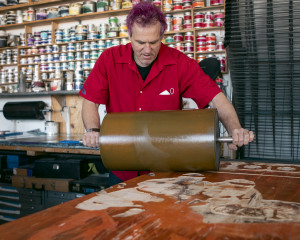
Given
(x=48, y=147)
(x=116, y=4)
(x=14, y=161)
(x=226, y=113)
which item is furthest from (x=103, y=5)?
(x=226, y=113)

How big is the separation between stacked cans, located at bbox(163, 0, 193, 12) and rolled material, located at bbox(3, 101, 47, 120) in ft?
5.99

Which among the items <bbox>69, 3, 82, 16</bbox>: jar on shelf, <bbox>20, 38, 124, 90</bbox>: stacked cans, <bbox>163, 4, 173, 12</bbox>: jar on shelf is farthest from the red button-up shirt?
<bbox>69, 3, 82, 16</bbox>: jar on shelf

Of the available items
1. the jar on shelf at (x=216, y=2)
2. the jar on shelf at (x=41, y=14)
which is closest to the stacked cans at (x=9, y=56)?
the jar on shelf at (x=41, y=14)

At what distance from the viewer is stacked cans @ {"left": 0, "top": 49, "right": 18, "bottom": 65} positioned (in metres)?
4.31

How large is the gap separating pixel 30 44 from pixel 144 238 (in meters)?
4.02

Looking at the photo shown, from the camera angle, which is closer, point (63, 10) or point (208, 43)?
point (208, 43)

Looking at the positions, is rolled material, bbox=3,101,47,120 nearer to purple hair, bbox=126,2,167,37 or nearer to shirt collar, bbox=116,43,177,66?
shirt collar, bbox=116,43,177,66

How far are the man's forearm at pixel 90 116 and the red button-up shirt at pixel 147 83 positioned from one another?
0.03m

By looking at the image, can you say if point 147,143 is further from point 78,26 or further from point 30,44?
point 30,44

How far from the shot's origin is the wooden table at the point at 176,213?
60 cm

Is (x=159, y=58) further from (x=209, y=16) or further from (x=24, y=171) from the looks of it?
(x=24, y=171)

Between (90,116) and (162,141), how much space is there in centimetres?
59

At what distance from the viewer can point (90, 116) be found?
164 cm

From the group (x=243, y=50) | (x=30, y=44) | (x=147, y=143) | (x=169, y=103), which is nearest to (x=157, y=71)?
(x=169, y=103)
